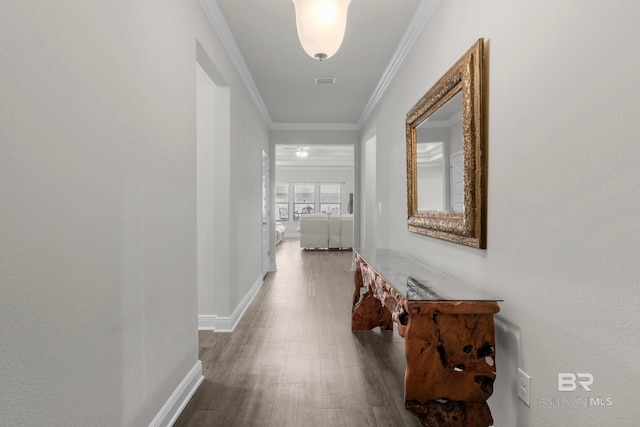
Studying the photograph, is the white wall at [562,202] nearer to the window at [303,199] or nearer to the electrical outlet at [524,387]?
the electrical outlet at [524,387]

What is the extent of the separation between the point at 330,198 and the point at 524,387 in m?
10.9

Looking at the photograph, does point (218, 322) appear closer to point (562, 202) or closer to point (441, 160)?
point (441, 160)

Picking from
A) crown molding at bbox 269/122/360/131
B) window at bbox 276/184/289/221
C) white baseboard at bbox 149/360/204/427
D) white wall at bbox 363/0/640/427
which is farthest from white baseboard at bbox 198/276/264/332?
window at bbox 276/184/289/221

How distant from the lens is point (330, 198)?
12.2 m

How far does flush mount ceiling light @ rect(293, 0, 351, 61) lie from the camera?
62.8 inches

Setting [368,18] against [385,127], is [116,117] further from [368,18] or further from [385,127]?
[385,127]

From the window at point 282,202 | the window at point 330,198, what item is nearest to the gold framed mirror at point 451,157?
the window at point 330,198

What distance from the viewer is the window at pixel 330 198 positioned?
12172mm

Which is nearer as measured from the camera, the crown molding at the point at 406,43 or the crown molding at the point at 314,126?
the crown molding at the point at 406,43

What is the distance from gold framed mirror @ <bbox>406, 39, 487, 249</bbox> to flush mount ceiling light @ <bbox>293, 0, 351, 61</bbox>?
2.25 ft

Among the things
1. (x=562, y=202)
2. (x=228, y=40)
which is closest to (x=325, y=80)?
(x=228, y=40)

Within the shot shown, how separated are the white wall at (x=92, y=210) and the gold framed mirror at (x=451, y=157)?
5.02 ft

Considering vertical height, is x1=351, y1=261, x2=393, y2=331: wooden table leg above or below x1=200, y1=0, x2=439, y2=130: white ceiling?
below

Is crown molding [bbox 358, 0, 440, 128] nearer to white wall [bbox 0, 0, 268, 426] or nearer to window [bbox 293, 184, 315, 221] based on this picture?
white wall [bbox 0, 0, 268, 426]
